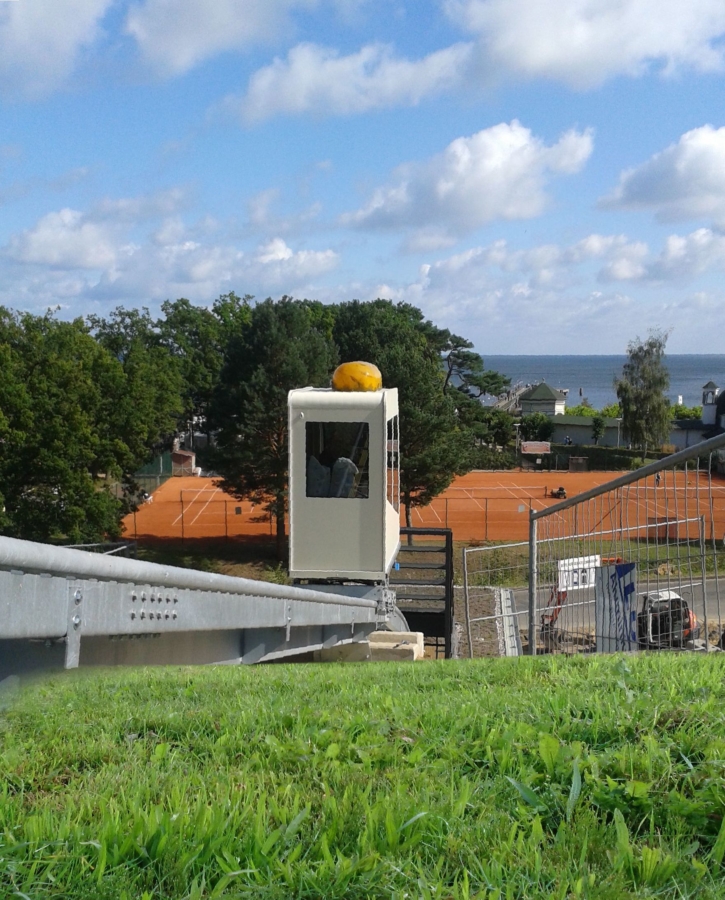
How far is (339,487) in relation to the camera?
12320 mm

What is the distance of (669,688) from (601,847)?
1.58 m

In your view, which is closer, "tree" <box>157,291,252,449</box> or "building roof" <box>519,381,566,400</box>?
"tree" <box>157,291,252,449</box>

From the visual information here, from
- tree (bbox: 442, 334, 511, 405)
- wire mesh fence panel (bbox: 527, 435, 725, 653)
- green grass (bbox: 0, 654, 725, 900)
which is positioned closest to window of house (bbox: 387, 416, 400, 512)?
wire mesh fence panel (bbox: 527, 435, 725, 653)

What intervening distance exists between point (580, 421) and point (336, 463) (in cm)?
7997

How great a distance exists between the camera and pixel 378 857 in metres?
2.31

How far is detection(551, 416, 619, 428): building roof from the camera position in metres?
87.9

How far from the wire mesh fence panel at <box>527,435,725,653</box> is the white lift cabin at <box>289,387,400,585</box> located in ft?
13.8

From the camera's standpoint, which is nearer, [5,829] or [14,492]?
[5,829]

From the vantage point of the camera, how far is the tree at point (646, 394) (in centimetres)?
6669

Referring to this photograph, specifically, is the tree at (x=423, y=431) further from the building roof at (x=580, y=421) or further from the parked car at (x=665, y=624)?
the building roof at (x=580, y=421)

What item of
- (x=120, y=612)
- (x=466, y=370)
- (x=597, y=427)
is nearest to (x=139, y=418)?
(x=120, y=612)

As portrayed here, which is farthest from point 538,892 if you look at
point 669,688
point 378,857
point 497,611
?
point 497,611

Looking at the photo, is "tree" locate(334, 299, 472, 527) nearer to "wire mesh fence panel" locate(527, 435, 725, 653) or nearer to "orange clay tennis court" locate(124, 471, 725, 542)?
"orange clay tennis court" locate(124, 471, 725, 542)

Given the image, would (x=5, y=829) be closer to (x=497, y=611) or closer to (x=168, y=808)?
(x=168, y=808)
